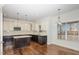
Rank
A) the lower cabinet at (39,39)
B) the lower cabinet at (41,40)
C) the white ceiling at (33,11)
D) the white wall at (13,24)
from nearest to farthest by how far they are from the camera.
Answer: the white ceiling at (33,11) → the white wall at (13,24) → the lower cabinet at (39,39) → the lower cabinet at (41,40)

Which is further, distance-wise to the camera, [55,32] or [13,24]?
[55,32]

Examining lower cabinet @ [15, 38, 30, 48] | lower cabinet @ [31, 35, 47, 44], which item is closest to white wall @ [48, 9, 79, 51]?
lower cabinet @ [31, 35, 47, 44]

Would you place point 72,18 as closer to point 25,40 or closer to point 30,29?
point 30,29

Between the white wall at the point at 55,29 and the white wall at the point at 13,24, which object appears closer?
the white wall at the point at 13,24

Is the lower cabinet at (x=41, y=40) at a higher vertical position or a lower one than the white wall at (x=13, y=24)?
lower

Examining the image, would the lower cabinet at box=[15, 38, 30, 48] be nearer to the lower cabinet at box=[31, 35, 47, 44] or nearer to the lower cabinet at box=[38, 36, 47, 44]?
the lower cabinet at box=[31, 35, 47, 44]

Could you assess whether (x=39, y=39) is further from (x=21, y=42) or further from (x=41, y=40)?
(x=21, y=42)

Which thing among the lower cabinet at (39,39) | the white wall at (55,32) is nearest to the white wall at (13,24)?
the lower cabinet at (39,39)

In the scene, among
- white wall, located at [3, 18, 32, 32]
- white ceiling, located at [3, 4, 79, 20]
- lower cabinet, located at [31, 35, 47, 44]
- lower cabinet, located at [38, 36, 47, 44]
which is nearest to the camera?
white ceiling, located at [3, 4, 79, 20]

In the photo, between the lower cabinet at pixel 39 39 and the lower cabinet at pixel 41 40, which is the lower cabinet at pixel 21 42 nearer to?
the lower cabinet at pixel 39 39

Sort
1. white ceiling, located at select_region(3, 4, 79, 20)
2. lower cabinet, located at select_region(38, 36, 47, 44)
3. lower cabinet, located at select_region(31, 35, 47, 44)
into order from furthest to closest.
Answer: lower cabinet, located at select_region(38, 36, 47, 44) < lower cabinet, located at select_region(31, 35, 47, 44) < white ceiling, located at select_region(3, 4, 79, 20)

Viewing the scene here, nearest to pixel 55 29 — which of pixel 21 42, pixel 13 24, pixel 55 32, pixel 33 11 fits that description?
pixel 55 32

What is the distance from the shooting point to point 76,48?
226cm

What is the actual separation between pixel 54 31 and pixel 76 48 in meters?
0.81
